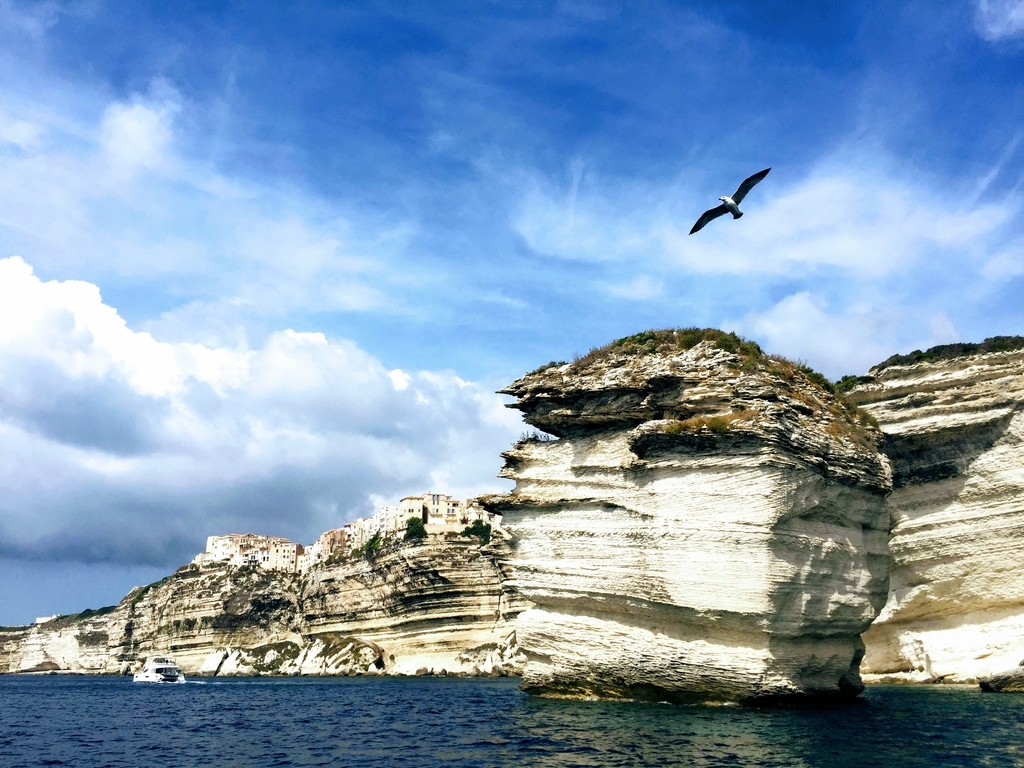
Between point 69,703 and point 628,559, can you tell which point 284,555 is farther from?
point 628,559

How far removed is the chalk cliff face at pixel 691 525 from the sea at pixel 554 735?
1.69 metres

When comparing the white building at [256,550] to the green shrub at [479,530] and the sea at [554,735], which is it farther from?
the sea at [554,735]

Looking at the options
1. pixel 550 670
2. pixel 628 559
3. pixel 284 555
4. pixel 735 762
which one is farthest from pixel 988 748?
pixel 284 555

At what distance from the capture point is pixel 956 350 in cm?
4294

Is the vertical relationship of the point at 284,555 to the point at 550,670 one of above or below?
above

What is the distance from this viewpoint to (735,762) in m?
18.0

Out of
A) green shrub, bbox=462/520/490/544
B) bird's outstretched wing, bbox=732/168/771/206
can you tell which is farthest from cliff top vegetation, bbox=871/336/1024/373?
green shrub, bbox=462/520/490/544

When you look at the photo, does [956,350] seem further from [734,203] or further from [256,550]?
[256,550]

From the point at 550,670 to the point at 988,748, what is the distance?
52.1 ft

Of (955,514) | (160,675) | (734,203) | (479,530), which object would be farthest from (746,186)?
(479,530)

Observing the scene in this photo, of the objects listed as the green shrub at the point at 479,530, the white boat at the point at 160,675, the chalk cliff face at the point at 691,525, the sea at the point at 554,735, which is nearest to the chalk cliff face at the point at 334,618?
the green shrub at the point at 479,530

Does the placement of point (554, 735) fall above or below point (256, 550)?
below

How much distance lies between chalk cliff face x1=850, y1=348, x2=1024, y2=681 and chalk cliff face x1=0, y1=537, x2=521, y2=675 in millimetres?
35415

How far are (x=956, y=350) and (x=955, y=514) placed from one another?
8596mm
